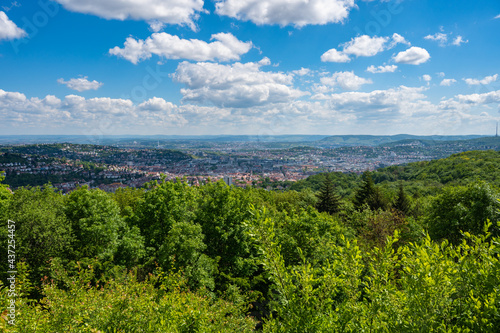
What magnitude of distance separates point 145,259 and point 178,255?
3336mm

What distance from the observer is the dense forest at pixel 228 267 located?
4.11 meters

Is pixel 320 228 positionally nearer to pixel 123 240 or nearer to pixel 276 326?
pixel 123 240

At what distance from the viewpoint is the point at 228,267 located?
1753cm

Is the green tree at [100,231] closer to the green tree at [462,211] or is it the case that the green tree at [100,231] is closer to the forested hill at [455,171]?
the green tree at [462,211]

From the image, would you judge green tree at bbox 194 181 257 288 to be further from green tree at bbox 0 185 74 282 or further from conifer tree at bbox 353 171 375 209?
conifer tree at bbox 353 171 375 209

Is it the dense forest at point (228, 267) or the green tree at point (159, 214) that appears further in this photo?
the green tree at point (159, 214)

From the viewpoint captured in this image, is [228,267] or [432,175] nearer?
[228,267]

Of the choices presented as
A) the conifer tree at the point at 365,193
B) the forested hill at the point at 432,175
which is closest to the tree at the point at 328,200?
the conifer tree at the point at 365,193

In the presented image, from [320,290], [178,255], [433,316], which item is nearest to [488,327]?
[433,316]

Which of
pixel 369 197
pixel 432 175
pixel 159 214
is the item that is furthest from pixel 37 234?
pixel 432 175

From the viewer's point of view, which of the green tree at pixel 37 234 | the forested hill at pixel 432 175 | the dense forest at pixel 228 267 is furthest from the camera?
the forested hill at pixel 432 175

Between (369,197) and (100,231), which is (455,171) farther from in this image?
(100,231)

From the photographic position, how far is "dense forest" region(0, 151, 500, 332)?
4.11 meters

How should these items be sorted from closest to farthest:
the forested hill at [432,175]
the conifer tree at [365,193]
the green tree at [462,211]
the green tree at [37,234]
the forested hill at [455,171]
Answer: the green tree at [37,234]
the green tree at [462,211]
the conifer tree at [365,193]
the forested hill at [455,171]
the forested hill at [432,175]
